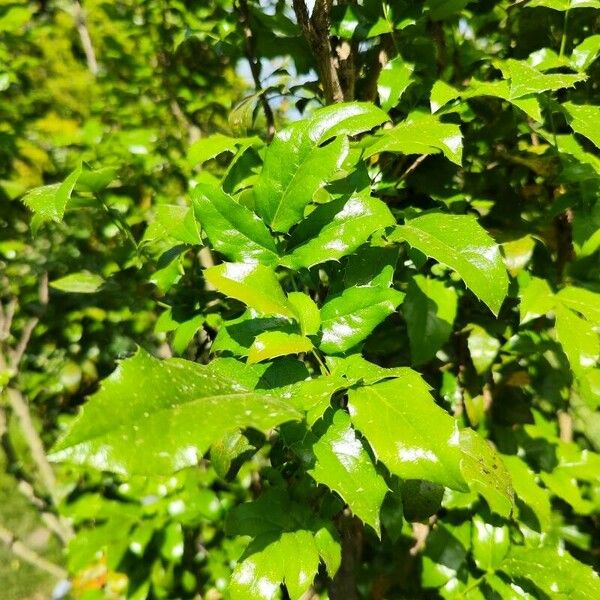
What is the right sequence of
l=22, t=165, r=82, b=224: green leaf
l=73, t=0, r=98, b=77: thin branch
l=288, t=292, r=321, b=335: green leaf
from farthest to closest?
l=73, t=0, r=98, b=77: thin branch
l=22, t=165, r=82, b=224: green leaf
l=288, t=292, r=321, b=335: green leaf

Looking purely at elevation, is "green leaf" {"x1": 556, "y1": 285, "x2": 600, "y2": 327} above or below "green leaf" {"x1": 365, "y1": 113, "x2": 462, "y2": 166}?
below

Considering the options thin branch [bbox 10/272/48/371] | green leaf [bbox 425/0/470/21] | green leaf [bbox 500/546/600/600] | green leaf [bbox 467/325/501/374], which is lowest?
green leaf [bbox 500/546/600/600]

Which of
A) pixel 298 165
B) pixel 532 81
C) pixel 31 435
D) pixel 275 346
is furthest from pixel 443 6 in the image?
pixel 31 435

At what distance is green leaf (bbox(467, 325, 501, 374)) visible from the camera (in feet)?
3.75

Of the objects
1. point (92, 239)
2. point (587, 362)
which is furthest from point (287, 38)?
point (92, 239)

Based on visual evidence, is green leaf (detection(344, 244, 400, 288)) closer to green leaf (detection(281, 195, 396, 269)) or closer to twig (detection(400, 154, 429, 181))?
green leaf (detection(281, 195, 396, 269))

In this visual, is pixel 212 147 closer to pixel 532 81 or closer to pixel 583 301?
pixel 532 81

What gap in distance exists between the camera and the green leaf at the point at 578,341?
87 cm

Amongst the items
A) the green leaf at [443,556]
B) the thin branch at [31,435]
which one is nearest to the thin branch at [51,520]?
the thin branch at [31,435]

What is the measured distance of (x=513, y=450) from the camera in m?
1.27

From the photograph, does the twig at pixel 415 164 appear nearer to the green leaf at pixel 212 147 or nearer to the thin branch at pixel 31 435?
the green leaf at pixel 212 147

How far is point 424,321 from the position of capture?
3.43 feet

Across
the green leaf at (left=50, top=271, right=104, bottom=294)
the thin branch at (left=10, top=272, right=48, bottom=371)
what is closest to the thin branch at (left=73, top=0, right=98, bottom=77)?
the thin branch at (left=10, top=272, right=48, bottom=371)

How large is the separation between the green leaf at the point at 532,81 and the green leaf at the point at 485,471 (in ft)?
1.69
